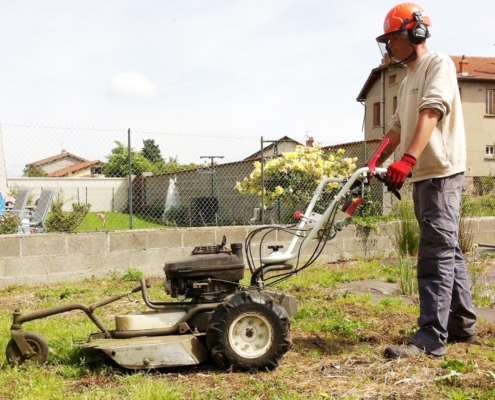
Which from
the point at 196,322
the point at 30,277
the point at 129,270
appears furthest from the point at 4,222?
the point at 196,322

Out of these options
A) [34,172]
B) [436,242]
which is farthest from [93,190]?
[436,242]

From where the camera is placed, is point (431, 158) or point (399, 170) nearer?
point (399, 170)

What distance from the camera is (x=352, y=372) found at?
3.67 meters

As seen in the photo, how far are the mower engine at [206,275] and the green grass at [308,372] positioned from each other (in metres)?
0.45

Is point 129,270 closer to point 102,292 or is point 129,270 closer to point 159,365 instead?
point 102,292

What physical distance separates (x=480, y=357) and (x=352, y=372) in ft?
2.98

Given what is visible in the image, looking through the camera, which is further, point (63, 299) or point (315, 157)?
point (315, 157)

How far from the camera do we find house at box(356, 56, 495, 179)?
36125 mm

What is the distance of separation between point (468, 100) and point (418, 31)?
35.3 m

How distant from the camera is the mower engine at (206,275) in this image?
396 centimetres

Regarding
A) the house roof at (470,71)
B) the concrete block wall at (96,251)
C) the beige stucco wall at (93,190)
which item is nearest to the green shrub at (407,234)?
the concrete block wall at (96,251)

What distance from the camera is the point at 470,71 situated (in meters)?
39.1

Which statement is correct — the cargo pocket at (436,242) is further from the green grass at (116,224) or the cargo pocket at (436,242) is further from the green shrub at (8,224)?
the green shrub at (8,224)

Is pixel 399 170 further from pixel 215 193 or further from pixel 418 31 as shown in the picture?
pixel 215 193
